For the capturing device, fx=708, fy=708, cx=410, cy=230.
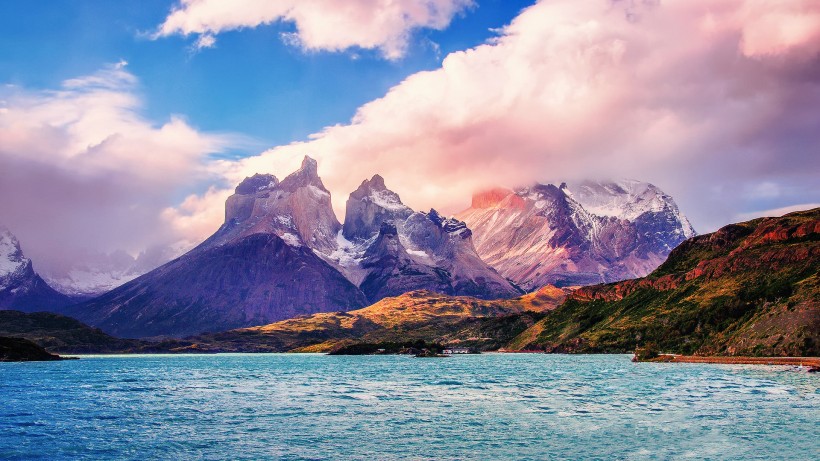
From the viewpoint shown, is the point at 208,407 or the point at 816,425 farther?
the point at 208,407

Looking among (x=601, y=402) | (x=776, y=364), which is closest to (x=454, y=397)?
(x=601, y=402)

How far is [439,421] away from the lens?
9881 cm

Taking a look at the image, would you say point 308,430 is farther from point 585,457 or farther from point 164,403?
point 164,403

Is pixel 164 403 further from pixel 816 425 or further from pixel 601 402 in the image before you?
pixel 816 425

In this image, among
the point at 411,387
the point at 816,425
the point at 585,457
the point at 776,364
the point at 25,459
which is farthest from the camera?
the point at 776,364

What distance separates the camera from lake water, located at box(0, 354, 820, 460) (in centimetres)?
7506

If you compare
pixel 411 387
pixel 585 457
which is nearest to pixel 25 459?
pixel 585 457

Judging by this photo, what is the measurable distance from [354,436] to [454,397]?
52076 mm

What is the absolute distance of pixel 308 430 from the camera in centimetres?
9188

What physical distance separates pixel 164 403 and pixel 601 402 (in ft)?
259

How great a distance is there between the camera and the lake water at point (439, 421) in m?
75.1

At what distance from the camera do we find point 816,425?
279 feet

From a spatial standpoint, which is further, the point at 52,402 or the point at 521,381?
the point at 521,381

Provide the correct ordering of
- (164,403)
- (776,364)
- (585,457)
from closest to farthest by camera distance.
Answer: (585,457), (164,403), (776,364)
